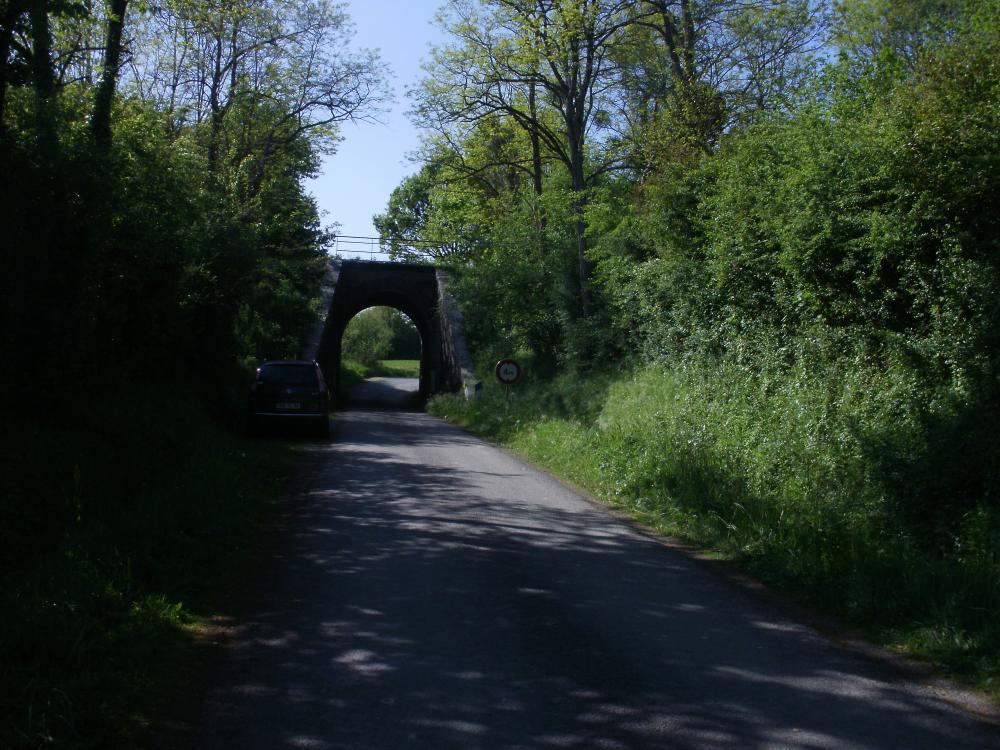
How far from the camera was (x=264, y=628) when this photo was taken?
5.55 meters

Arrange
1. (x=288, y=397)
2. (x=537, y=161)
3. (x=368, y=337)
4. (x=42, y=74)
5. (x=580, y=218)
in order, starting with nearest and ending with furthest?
(x=42, y=74) < (x=288, y=397) < (x=580, y=218) < (x=537, y=161) < (x=368, y=337)

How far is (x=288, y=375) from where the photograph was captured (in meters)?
17.6

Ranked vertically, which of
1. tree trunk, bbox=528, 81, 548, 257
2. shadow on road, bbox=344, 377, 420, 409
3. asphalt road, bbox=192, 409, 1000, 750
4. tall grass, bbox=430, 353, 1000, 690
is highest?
tree trunk, bbox=528, 81, 548, 257

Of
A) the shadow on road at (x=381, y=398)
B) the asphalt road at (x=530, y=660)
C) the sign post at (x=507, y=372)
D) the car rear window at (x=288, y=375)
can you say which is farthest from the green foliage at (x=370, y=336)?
the asphalt road at (x=530, y=660)

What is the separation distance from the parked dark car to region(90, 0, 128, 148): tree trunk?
6441mm

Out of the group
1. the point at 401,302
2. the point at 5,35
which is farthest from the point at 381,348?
the point at 5,35

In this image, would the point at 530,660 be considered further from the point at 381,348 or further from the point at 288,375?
the point at 381,348

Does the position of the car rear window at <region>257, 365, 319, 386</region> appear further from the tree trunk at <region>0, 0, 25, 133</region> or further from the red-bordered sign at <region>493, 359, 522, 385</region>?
the tree trunk at <region>0, 0, 25, 133</region>

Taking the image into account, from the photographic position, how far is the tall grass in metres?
5.88

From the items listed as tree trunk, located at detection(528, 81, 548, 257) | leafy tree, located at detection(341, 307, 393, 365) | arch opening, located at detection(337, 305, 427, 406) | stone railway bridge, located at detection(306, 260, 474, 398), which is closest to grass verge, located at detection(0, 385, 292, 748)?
tree trunk, located at detection(528, 81, 548, 257)

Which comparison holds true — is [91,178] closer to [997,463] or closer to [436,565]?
[436,565]

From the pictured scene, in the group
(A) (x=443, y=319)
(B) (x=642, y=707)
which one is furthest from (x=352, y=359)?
(B) (x=642, y=707)

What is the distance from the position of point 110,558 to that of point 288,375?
11.3m

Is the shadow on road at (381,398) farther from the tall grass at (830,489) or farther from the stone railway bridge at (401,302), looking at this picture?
the tall grass at (830,489)
